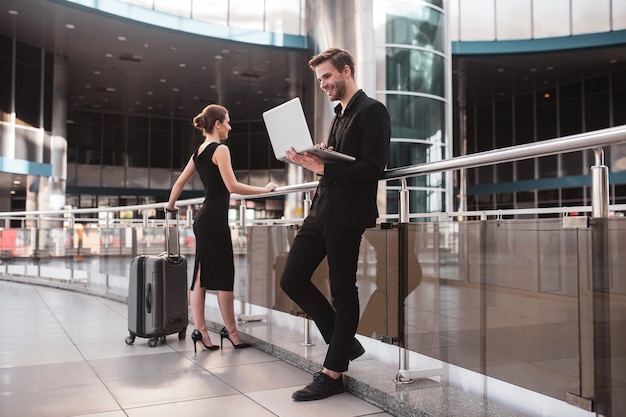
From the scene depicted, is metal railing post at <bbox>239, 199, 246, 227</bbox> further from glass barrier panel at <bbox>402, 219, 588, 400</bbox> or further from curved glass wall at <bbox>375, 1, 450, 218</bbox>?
curved glass wall at <bbox>375, 1, 450, 218</bbox>

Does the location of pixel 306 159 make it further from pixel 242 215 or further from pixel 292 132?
pixel 242 215

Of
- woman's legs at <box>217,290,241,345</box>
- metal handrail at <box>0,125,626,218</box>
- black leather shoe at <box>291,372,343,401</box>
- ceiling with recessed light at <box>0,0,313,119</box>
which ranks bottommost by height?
black leather shoe at <box>291,372,343,401</box>

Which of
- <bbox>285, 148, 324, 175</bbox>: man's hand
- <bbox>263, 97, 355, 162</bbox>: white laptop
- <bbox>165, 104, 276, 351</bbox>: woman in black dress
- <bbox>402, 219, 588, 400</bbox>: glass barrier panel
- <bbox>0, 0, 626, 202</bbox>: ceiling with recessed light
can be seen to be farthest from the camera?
<bbox>0, 0, 626, 202</bbox>: ceiling with recessed light

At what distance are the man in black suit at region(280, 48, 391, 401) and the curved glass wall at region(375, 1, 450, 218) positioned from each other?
36.8 ft

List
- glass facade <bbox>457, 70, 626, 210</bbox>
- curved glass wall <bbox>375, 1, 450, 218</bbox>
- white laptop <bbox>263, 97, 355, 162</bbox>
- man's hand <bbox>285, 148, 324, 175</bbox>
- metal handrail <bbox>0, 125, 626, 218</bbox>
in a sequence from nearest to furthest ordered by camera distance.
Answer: metal handrail <bbox>0, 125, 626, 218</bbox>, white laptop <bbox>263, 97, 355, 162</bbox>, man's hand <bbox>285, 148, 324, 175</bbox>, curved glass wall <bbox>375, 1, 450, 218</bbox>, glass facade <bbox>457, 70, 626, 210</bbox>

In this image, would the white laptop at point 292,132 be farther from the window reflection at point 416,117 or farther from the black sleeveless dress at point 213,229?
the window reflection at point 416,117

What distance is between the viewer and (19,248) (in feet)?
34.9

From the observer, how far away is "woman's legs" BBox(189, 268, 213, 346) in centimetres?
434

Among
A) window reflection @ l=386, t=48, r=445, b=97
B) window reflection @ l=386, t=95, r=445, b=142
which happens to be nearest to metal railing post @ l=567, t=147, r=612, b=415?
window reflection @ l=386, t=95, r=445, b=142

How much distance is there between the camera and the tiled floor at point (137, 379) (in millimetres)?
2889

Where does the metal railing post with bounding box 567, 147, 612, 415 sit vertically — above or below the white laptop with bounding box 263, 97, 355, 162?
below

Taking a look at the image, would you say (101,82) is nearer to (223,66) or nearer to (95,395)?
(223,66)

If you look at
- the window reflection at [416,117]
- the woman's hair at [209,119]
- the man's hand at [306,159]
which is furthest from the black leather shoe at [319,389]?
the window reflection at [416,117]

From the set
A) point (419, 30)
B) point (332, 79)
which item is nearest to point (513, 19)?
point (419, 30)
